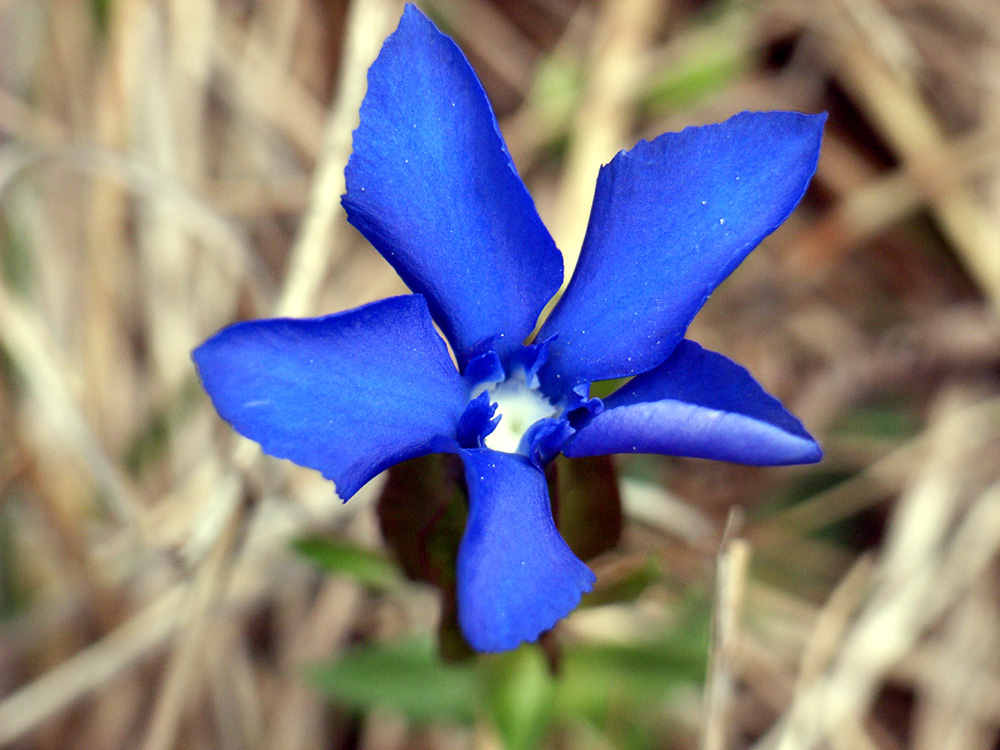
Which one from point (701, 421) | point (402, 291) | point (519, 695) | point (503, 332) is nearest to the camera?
point (701, 421)

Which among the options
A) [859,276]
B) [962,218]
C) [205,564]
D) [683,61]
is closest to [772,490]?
[859,276]

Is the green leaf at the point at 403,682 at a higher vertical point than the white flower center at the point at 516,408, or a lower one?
lower

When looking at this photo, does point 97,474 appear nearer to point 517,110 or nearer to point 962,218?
point 517,110

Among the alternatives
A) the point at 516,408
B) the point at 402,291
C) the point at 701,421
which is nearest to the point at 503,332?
the point at 516,408

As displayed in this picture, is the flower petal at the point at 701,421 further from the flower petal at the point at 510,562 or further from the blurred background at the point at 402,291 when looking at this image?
the blurred background at the point at 402,291

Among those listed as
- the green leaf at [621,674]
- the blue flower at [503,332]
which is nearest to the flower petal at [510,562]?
the blue flower at [503,332]

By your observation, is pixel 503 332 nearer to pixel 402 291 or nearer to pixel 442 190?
pixel 442 190
